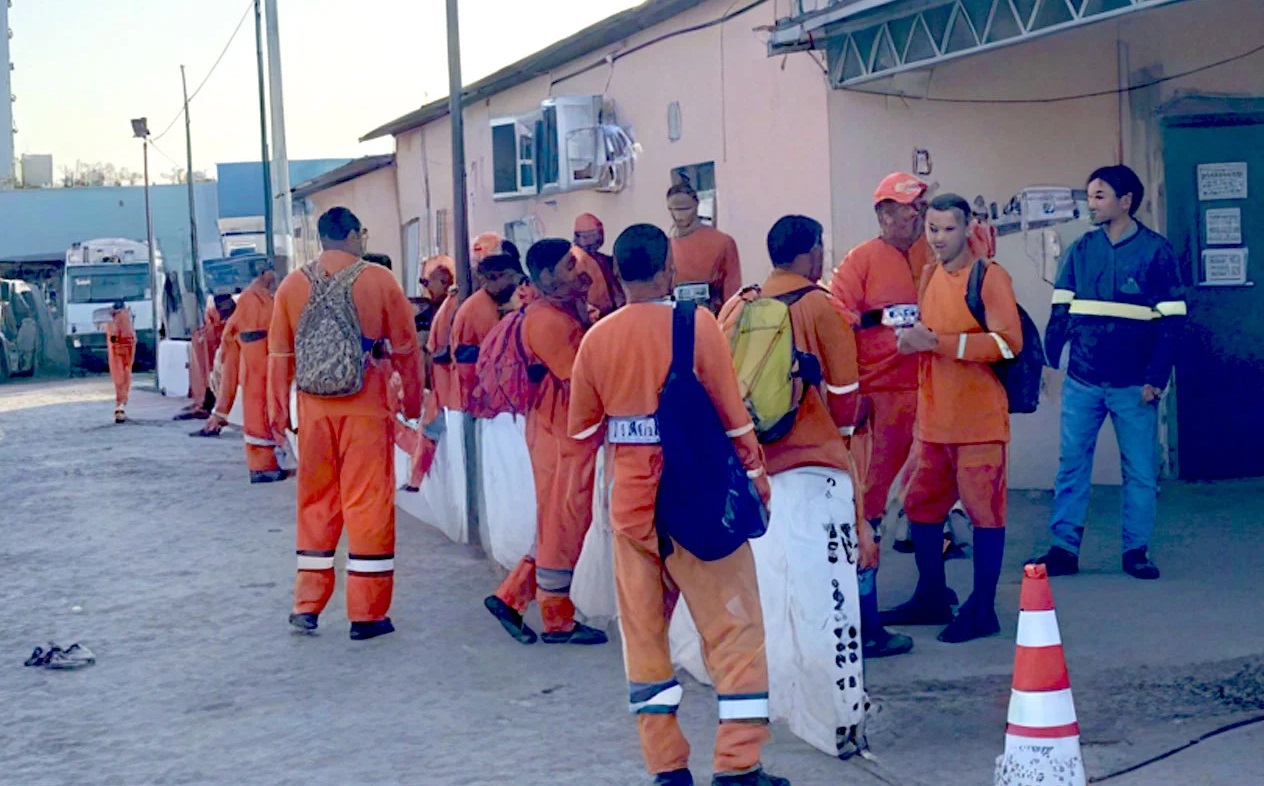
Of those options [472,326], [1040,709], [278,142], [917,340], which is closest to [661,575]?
[1040,709]

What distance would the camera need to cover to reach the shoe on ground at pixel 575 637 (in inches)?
307

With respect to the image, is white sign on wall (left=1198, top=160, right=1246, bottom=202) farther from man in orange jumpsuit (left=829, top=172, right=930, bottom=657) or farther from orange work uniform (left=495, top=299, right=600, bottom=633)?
orange work uniform (left=495, top=299, right=600, bottom=633)

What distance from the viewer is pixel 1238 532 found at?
31.5 ft

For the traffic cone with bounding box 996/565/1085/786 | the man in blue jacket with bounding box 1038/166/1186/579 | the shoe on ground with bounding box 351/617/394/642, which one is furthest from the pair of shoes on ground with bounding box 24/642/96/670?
the man in blue jacket with bounding box 1038/166/1186/579

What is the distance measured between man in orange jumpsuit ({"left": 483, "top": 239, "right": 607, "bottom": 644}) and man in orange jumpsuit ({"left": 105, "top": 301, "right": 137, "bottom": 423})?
16834 millimetres

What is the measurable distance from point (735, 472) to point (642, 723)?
0.86m

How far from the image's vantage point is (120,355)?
79.9 feet

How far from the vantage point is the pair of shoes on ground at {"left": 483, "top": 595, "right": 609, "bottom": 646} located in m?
7.80

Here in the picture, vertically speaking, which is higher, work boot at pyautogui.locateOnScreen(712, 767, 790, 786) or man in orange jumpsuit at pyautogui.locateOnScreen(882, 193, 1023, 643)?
man in orange jumpsuit at pyautogui.locateOnScreen(882, 193, 1023, 643)

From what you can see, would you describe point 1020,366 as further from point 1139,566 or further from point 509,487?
point 509,487

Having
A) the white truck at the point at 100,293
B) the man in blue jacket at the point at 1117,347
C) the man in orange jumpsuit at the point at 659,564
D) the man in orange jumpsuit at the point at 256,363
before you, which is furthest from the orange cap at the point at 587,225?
the white truck at the point at 100,293

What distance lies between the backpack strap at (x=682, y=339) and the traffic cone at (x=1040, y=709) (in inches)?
48.7

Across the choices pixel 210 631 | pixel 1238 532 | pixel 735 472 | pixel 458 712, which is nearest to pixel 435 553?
pixel 210 631

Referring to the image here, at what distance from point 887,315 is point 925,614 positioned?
4.48 feet
